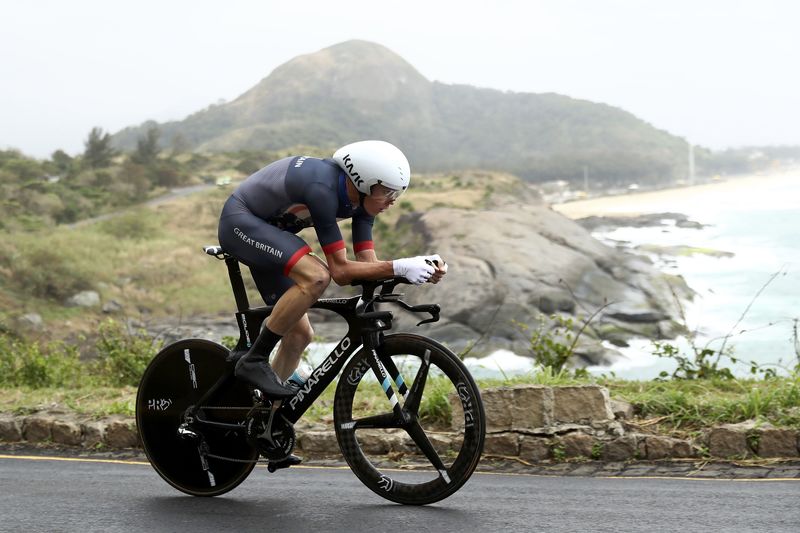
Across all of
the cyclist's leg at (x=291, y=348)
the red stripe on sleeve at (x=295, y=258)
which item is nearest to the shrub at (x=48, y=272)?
the cyclist's leg at (x=291, y=348)

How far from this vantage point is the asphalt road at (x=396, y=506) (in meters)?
5.04

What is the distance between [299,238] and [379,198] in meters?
0.52

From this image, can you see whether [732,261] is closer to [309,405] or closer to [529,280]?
[529,280]

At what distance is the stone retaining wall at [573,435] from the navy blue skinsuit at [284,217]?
1.69 meters

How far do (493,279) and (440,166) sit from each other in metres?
11.7

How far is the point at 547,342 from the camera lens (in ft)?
29.4

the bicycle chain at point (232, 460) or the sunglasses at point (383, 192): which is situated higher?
the sunglasses at point (383, 192)

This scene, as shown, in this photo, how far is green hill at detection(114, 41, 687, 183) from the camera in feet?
245

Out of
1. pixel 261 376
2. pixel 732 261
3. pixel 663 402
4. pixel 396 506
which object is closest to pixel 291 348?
pixel 261 376

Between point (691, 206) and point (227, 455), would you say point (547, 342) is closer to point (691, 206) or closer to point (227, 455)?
point (227, 455)

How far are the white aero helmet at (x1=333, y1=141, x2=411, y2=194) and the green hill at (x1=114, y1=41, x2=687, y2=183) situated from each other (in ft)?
188

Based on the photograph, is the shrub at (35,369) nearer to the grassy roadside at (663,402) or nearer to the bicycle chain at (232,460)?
the grassy roadside at (663,402)

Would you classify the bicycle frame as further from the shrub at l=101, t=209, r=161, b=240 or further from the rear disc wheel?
the shrub at l=101, t=209, r=161, b=240

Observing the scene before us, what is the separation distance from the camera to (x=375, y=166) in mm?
5000
